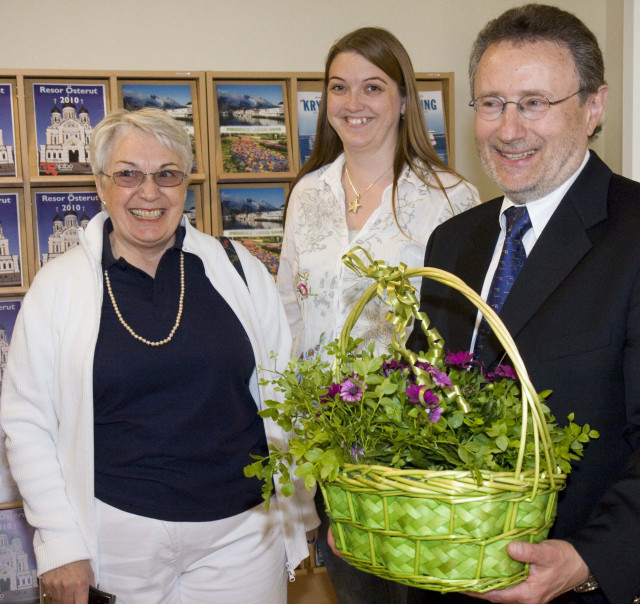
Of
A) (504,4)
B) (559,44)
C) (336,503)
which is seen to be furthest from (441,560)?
(504,4)

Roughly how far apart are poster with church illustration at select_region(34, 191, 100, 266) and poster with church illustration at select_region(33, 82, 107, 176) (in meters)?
0.13

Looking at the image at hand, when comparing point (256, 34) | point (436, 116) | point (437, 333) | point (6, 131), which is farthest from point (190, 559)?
point (256, 34)

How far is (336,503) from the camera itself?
121cm

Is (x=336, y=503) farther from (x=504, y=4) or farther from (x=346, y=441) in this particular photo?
(x=504, y=4)

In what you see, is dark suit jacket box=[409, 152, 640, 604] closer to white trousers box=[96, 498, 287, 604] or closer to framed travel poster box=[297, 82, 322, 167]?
white trousers box=[96, 498, 287, 604]

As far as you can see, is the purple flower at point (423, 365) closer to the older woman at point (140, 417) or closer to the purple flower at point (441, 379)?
the purple flower at point (441, 379)

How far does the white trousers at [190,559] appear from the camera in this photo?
6.26ft

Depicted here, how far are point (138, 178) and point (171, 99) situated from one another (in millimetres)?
1949

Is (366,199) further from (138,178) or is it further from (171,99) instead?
(171,99)

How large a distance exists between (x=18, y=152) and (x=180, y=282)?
82.3 inches

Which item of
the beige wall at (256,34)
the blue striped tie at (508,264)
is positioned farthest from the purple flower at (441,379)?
the beige wall at (256,34)

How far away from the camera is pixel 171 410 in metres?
1.96

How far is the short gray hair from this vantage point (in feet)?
7.02

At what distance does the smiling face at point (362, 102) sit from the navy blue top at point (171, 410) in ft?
2.33
